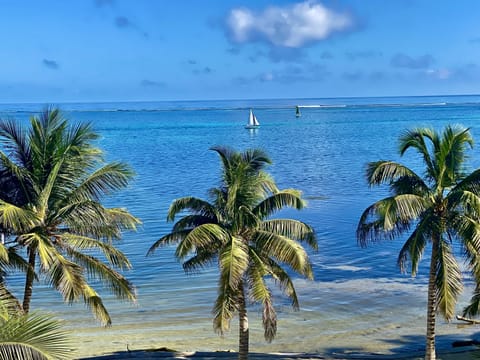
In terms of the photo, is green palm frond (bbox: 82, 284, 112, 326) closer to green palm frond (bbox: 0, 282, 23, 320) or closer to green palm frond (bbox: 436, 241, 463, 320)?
green palm frond (bbox: 0, 282, 23, 320)

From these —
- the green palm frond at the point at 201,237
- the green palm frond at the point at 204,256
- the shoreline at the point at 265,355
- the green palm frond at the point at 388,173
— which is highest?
the green palm frond at the point at 388,173

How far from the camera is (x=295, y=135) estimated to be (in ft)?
436

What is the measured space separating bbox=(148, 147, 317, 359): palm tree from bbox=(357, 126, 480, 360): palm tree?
2.95 meters

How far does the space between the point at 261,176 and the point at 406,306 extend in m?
15.7

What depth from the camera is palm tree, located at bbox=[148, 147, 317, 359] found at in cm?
1722

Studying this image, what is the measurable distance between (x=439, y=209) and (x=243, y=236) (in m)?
6.49

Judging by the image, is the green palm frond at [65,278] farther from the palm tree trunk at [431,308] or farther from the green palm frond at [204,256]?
the palm tree trunk at [431,308]

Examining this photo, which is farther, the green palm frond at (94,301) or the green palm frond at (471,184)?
the green palm frond at (471,184)

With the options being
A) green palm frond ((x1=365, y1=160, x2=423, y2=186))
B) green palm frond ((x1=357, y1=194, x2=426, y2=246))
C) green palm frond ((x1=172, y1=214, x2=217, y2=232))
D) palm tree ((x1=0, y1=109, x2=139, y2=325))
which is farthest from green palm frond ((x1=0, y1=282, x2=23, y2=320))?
green palm frond ((x1=365, y1=160, x2=423, y2=186))

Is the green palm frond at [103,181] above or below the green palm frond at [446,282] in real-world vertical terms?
above

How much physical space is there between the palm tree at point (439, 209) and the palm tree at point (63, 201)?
817cm

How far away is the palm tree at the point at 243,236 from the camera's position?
1722cm

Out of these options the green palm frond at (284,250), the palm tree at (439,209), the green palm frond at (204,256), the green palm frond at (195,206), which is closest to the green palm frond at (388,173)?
the palm tree at (439,209)

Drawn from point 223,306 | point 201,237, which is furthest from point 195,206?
point 223,306
